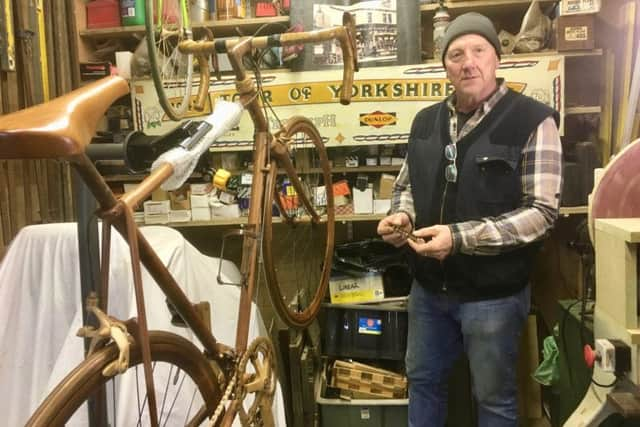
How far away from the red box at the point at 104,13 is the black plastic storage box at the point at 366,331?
1617 mm

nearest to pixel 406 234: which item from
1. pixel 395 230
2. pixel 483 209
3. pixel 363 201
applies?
pixel 395 230

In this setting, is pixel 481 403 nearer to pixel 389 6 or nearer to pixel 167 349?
pixel 167 349

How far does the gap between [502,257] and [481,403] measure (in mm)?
451

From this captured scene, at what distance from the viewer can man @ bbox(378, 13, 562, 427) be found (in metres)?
1.57

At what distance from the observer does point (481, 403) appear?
1680 millimetres

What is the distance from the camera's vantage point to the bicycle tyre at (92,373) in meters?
0.85

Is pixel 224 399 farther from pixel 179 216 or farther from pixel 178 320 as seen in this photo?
pixel 179 216

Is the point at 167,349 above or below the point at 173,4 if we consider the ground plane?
below

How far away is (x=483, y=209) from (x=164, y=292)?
3.15 feet

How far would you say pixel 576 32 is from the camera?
2.23 m

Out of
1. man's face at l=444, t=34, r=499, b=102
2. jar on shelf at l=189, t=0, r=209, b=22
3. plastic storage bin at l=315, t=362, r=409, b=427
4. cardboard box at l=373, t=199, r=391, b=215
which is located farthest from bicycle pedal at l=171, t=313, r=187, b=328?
jar on shelf at l=189, t=0, r=209, b=22

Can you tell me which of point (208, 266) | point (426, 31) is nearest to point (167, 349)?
point (208, 266)

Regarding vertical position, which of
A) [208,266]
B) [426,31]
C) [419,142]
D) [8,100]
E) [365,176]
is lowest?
[208,266]

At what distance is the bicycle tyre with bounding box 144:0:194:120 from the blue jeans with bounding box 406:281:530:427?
3.27 ft
